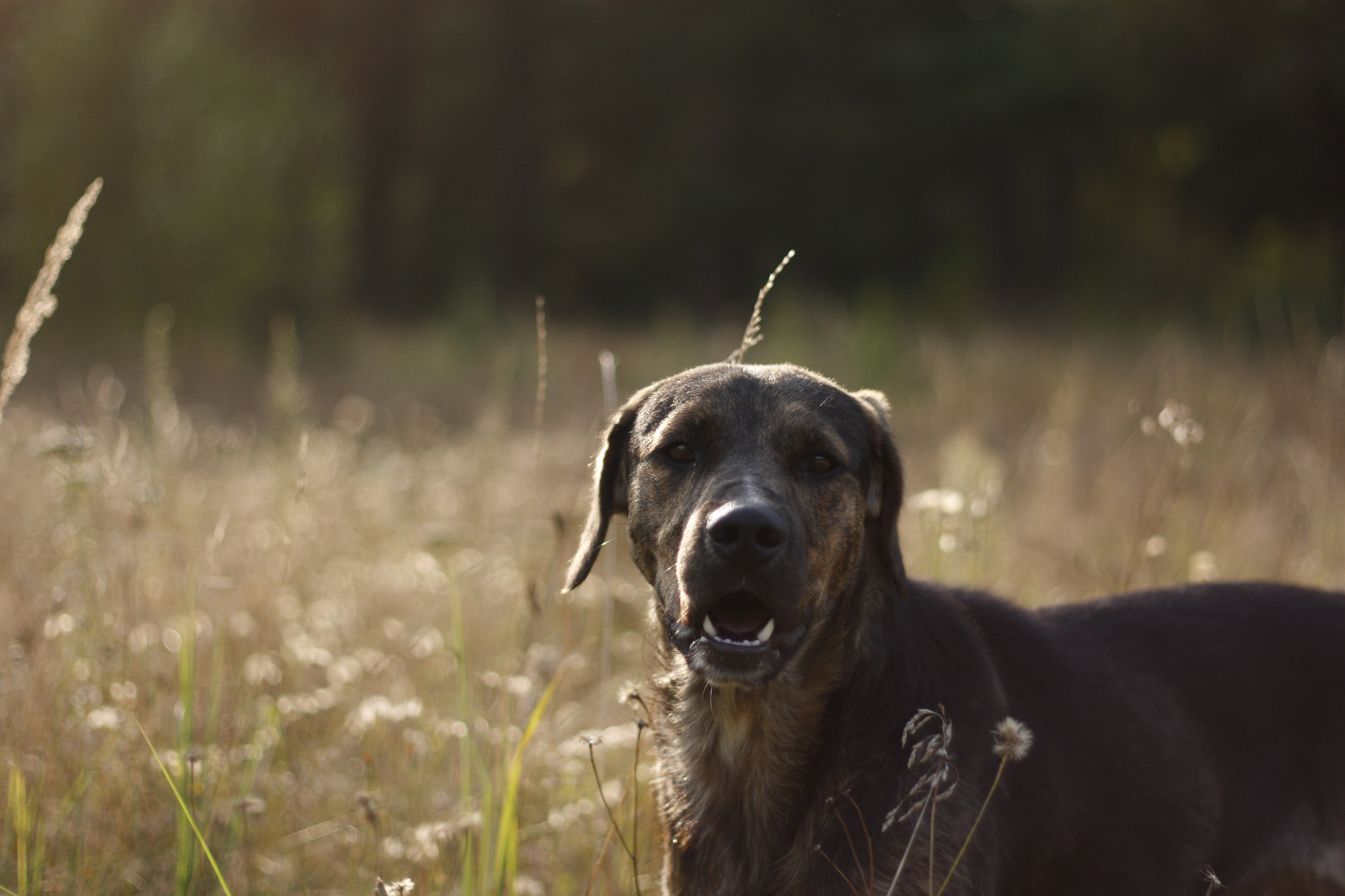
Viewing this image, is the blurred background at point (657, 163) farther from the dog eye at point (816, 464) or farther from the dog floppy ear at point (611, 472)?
the dog eye at point (816, 464)

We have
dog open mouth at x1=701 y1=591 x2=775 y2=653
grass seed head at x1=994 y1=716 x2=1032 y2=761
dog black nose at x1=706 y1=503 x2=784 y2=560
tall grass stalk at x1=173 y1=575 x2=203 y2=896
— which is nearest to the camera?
grass seed head at x1=994 y1=716 x2=1032 y2=761

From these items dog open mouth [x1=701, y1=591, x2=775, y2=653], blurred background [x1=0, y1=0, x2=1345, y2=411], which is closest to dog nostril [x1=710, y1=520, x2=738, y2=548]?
dog open mouth [x1=701, y1=591, x2=775, y2=653]

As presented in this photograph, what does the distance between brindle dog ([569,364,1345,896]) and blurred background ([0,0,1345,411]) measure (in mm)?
8107

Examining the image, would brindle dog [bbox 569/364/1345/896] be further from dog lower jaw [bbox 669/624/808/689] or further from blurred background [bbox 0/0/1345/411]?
blurred background [bbox 0/0/1345/411]

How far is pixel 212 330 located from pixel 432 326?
Result: 6687mm

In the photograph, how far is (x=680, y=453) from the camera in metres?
2.54

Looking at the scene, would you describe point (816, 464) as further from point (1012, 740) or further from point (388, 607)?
point (388, 607)

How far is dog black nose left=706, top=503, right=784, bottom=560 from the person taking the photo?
2.12 meters

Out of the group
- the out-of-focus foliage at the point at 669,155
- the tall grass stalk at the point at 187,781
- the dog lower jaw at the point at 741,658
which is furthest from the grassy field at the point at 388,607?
the out-of-focus foliage at the point at 669,155

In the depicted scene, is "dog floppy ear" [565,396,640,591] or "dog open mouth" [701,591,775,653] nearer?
"dog open mouth" [701,591,775,653]

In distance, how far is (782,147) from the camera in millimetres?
29422

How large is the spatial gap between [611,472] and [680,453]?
14.0 inches

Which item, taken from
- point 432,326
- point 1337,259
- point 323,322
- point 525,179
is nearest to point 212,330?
point 323,322

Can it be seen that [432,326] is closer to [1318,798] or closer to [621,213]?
[621,213]
